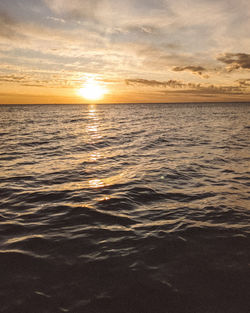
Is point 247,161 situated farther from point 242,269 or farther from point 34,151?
point 34,151

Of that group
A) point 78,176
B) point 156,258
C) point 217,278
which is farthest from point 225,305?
point 78,176

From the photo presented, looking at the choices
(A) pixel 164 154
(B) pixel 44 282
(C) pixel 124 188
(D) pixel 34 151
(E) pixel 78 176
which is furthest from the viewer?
(D) pixel 34 151

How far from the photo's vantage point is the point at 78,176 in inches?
440

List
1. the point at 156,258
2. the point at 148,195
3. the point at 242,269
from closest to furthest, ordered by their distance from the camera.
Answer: the point at 242,269, the point at 156,258, the point at 148,195

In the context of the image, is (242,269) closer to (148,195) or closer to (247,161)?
(148,195)

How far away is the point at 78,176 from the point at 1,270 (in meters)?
6.69

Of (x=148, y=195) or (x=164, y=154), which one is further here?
(x=164, y=154)

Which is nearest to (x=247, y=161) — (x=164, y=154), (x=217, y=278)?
(x=164, y=154)

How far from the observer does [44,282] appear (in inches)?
169

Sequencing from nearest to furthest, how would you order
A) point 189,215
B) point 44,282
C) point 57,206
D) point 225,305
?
point 225,305 → point 44,282 → point 189,215 → point 57,206

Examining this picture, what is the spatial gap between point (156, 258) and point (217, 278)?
128cm

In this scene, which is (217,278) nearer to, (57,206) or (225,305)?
(225,305)

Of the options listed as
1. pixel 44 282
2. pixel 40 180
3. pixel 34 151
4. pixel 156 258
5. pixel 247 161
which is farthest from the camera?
pixel 34 151

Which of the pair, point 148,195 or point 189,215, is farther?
point 148,195
